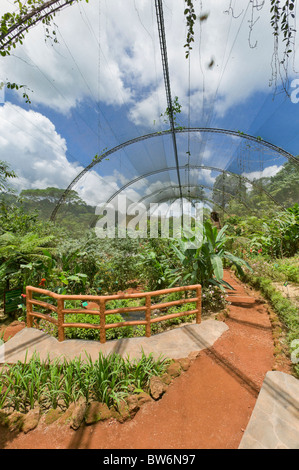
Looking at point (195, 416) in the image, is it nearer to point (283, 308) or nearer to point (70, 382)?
point (70, 382)

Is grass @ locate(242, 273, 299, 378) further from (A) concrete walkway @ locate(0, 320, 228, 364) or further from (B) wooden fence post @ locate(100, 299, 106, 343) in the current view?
(B) wooden fence post @ locate(100, 299, 106, 343)

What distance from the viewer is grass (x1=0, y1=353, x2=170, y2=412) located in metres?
2.04

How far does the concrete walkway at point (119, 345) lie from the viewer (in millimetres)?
2684

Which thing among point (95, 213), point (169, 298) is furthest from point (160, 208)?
point (169, 298)

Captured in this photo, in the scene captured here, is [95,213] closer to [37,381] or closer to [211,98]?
[211,98]

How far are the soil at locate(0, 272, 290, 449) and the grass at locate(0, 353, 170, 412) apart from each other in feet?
0.73

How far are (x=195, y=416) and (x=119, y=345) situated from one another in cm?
129

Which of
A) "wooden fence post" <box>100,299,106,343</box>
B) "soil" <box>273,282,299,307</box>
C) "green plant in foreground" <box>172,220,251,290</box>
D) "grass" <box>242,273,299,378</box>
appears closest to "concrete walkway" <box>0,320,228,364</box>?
"wooden fence post" <box>100,299,106,343</box>

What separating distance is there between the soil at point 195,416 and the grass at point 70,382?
222 mm

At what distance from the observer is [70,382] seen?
6.93ft

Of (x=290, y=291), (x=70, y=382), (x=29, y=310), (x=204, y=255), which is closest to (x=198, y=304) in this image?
(x=204, y=255)

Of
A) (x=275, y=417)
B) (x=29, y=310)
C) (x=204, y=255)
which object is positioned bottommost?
(x=275, y=417)

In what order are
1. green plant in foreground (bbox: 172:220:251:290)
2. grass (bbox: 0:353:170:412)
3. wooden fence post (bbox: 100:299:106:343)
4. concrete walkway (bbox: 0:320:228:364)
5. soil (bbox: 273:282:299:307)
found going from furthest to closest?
1. green plant in foreground (bbox: 172:220:251:290)
2. soil (bbox: 273:282:299:307)
3. wooden fence post (bbox: 100:299:106:343)
4. concrete walkway (bbox: 0:320:228:364)
5. grass (bbox: 0:353:170:412)

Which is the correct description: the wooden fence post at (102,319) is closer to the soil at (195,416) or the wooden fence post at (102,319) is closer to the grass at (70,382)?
the grass at (70,382)
